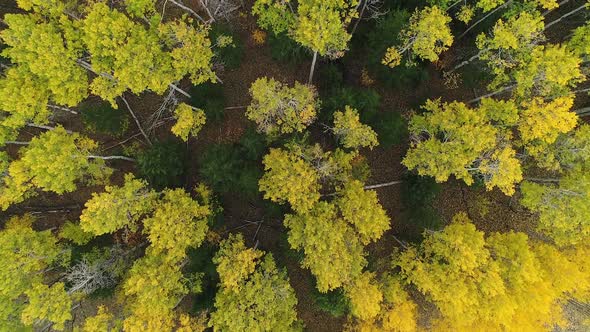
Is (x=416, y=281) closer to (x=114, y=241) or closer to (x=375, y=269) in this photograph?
(x=375, y=269)

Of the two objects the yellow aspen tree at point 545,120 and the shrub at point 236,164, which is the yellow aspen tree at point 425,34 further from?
the shrub at point 236,164

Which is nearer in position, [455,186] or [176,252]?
[176,252]

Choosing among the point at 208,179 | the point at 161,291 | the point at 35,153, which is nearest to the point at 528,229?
the point at 208,179

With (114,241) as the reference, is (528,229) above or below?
above

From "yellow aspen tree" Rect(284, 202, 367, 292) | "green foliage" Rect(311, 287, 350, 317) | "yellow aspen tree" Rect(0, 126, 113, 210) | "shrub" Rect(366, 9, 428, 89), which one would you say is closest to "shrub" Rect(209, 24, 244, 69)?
"shrub" Rect(366, 9, 428, 89)

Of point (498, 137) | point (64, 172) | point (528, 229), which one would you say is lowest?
point (64, 172)

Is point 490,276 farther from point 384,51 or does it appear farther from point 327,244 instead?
point 384,51

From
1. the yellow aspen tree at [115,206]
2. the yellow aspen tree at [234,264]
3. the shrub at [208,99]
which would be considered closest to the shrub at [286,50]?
the shrub at [208,99]

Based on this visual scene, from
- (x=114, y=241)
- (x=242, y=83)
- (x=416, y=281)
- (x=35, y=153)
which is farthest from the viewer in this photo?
(x=242, y=83)
